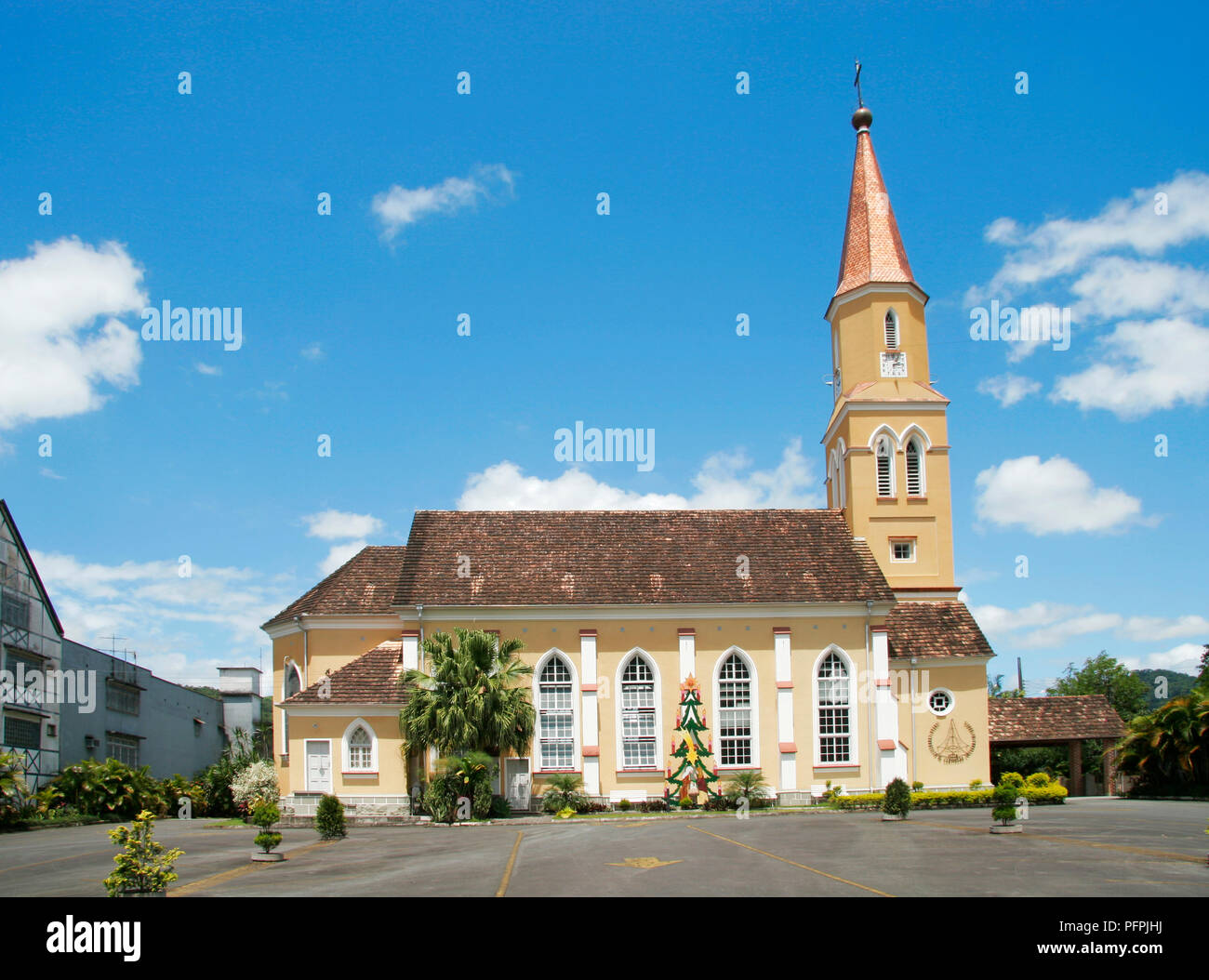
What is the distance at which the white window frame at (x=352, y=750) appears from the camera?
3631 cm

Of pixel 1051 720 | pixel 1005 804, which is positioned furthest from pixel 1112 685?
pixel 1005 804

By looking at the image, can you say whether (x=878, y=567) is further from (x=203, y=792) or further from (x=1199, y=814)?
(x=203, y=792)

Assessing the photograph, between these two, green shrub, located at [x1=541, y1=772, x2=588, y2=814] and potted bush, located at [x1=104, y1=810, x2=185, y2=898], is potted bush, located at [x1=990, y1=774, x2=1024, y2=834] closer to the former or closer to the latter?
green shrub, located at [x1=541, y1=772, x2=588, y2=814]

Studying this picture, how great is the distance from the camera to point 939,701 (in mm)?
41000

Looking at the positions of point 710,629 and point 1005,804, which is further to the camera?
point 710,629

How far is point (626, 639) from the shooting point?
39312mm

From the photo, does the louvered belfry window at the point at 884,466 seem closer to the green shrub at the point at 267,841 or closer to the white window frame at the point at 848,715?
the white window frame at the point at 848,715

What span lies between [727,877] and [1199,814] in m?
20.4

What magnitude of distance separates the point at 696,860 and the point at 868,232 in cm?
3290

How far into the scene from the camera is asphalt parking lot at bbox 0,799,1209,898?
16281 millimetres

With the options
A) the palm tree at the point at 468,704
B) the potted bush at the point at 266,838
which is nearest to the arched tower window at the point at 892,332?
the palm tree at the point at 468,704

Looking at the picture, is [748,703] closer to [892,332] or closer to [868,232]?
[892,332]
